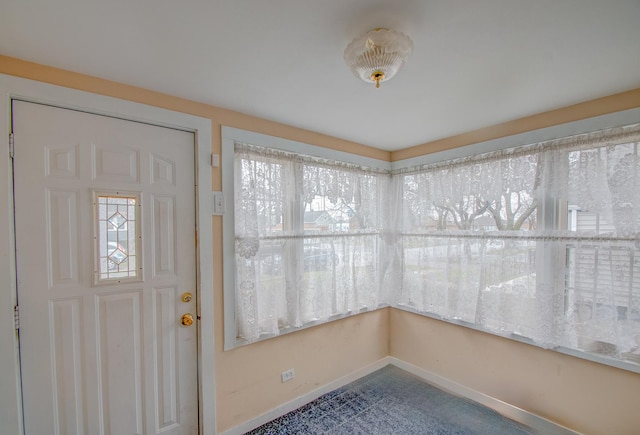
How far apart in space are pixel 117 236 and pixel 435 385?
9.46 feet

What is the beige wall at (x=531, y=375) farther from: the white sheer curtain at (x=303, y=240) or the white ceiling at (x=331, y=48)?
the white ceiling at (x=331, y=48)

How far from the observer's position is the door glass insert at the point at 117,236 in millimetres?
1577

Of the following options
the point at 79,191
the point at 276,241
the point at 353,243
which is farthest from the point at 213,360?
the point at 353,243

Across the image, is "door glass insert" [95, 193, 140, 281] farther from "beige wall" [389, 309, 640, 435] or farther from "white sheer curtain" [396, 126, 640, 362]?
"beige wall" [389, 309, 640, 435]

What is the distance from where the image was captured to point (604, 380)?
5.94ft

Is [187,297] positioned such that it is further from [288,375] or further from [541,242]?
[541,242]

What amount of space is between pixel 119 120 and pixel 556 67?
2.37 metres

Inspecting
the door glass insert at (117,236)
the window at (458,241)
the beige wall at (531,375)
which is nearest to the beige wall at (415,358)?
the beige wall at (531,375)

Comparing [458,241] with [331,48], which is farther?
[458,241]

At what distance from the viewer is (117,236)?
5.31 feet

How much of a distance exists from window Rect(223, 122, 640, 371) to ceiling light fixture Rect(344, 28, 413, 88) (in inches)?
43.4

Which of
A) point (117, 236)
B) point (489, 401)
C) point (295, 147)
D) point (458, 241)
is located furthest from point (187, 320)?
point (489, 401)

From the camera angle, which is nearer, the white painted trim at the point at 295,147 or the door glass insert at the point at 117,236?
the door glass insert at the point at 117,236

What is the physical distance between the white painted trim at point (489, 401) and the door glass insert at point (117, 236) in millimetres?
2653
